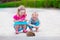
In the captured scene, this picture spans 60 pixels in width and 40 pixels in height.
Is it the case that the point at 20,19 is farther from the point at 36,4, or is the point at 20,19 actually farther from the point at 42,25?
the point at 36,4

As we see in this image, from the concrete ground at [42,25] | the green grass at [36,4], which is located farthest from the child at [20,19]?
the green grass at [36,4]

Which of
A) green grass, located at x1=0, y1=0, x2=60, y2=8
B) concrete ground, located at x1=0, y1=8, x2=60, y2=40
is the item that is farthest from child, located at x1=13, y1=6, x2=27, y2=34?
green grass, located at x1=0, y1=0, x2=60, y2=8

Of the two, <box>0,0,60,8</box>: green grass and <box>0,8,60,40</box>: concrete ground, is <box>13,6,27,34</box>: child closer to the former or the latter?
<box>0,8,60,40</box>: concrete ground

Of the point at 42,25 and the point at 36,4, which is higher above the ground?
the point at 36,4

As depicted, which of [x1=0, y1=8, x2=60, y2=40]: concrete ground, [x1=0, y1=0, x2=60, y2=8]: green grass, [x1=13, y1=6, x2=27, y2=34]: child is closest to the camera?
[x1=0, y1=8, x2=60, y2=40]: concrete ground

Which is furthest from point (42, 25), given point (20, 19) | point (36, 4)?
point (36, 4)

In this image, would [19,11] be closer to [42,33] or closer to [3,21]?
[42,33]

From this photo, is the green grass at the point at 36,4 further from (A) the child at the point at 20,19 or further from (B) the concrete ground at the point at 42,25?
(A) the child at the point at 20,19

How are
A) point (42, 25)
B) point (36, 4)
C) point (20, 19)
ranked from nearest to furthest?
point (20, 19) < point (42, 25) < point (36, 4)

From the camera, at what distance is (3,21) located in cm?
337

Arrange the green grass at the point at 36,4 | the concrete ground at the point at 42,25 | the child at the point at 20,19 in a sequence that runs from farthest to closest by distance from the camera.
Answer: the green grass at the point at 36,4, the child at the point at 20,19, the concrete ground at the point at 42,25

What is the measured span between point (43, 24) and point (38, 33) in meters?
0.50

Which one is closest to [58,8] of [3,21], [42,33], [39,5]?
[39,5]

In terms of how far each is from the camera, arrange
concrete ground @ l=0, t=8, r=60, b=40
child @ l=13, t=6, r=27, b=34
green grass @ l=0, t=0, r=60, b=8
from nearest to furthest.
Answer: concrete ground @ l=0, t=8, r=60, b=40, child @ l=13, t=6, r=27, b=34, green grass @ l=0, t=0, r=60, b=8
